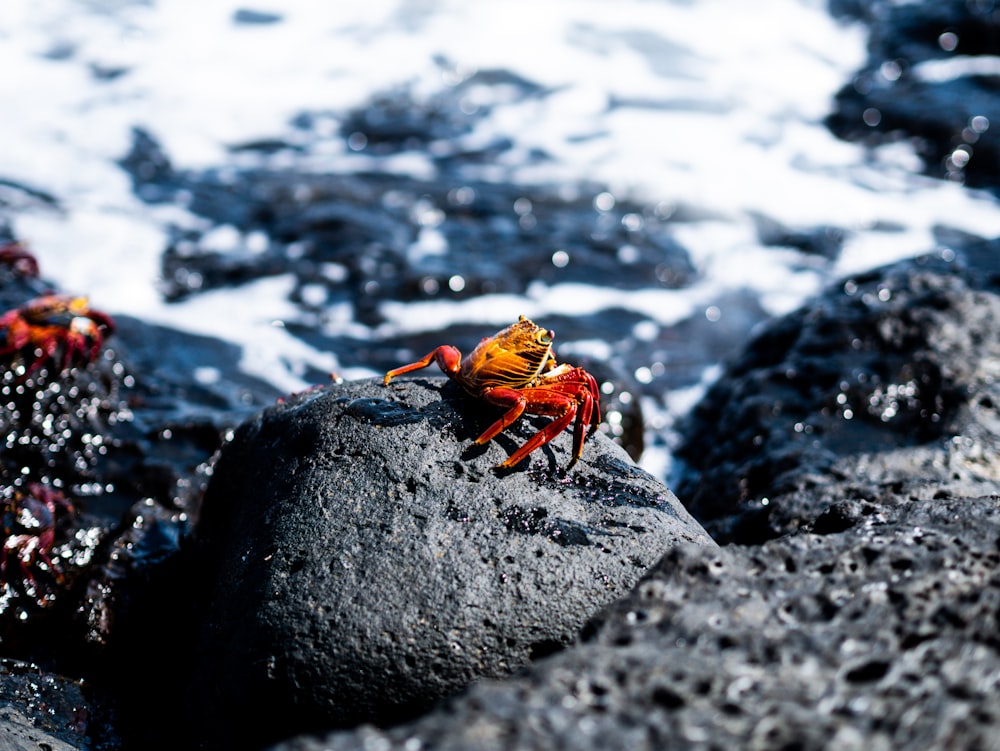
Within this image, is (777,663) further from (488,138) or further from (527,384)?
(488,138)

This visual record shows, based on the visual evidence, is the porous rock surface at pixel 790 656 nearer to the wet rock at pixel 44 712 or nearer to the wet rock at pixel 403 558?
the wet rock at pixel 403 558

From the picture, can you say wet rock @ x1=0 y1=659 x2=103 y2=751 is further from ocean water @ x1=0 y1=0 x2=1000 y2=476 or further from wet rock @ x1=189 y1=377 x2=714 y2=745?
ocean water @ x1=0 y1=0 x2=1000 y2=476

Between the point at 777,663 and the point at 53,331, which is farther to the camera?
the point at 53,331

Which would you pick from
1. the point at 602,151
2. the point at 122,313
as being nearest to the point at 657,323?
the point at 602,151

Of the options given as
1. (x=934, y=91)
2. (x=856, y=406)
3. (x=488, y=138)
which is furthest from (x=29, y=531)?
(x=934, y=91)

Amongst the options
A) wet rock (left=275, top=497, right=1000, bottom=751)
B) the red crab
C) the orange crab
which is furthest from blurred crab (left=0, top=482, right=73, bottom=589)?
wet rock (left=275, top=497, right=1000, bottom=751)

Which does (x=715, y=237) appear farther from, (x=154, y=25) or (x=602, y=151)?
(x=154, y=25)

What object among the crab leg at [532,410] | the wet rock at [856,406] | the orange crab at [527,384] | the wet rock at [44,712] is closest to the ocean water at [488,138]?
the wet rock at [856,406]
